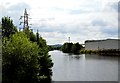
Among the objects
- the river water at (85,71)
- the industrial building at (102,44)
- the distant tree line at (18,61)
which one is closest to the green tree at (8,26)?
the river water at (85,71)

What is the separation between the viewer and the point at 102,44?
12950 centimetres

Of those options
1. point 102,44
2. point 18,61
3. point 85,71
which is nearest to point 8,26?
point 85,71

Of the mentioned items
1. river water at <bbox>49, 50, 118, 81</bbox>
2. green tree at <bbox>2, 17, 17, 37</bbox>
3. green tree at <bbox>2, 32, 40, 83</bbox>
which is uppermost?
green tree at <bbox>2, 17, 17, 37</bbox>

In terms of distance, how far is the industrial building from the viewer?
4584 inches

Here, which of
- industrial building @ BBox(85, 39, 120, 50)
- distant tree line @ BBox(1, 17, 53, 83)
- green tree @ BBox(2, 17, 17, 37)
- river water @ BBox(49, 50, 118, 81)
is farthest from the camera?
industrial building @ BBox(85, 39, 120, 50)

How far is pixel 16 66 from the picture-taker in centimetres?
2133

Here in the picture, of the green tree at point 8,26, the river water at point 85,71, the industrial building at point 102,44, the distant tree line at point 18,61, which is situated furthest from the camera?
the industrial building at point 102,44

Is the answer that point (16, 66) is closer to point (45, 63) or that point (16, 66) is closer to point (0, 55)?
point (0, 55)

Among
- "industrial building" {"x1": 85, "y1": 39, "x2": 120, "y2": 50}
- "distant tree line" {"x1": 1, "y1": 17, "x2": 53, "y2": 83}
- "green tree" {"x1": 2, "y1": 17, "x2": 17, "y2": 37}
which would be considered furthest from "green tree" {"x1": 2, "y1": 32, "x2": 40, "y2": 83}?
"industrial building" {"x1": 85, "y1": 39, "x2": 120, "y2": 50}

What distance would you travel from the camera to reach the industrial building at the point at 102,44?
116 metres

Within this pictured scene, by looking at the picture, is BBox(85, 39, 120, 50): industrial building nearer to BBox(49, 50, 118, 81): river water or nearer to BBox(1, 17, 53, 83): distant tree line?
BBox(49, 50, 118, 81): river water

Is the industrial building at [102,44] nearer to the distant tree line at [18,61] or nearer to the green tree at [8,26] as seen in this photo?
the green tree at [8,26]

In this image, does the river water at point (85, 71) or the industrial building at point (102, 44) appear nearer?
the river water at point (85, 71)

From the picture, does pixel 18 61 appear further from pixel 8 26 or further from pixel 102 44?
pixel 102 44
